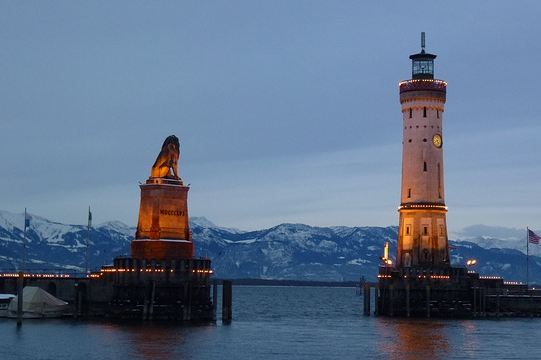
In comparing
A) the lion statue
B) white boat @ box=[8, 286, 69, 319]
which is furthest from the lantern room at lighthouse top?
white boat @ box=[8, 286, 69, 319]

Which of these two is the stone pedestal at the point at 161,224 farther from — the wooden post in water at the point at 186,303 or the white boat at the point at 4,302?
→ the white boat at the point at 4,302

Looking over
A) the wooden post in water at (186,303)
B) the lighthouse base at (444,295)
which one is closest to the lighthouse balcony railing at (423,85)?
the lighthouse base at (444,295)

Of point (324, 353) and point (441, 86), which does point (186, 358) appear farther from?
point (441, 86)

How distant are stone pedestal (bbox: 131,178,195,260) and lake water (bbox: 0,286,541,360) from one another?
808 cm

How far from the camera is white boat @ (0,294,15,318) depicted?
11819 centimetres

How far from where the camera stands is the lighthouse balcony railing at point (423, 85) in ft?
440

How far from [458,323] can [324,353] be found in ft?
113

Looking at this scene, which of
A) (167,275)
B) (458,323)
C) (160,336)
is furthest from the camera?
(458,323)

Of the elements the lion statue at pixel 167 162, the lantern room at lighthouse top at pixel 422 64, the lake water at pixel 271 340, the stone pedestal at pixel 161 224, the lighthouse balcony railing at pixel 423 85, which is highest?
the lantern room at lighthouse top at pixel 422 64

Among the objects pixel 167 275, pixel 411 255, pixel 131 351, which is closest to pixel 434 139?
pixel 411 255

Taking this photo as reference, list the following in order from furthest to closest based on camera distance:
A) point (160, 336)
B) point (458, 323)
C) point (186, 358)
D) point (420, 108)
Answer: point (420, 108), point (458, 323), point (160, 336), point (186, 358)

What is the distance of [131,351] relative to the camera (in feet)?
292

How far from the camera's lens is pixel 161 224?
382ft

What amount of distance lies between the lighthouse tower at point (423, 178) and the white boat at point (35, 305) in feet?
137
